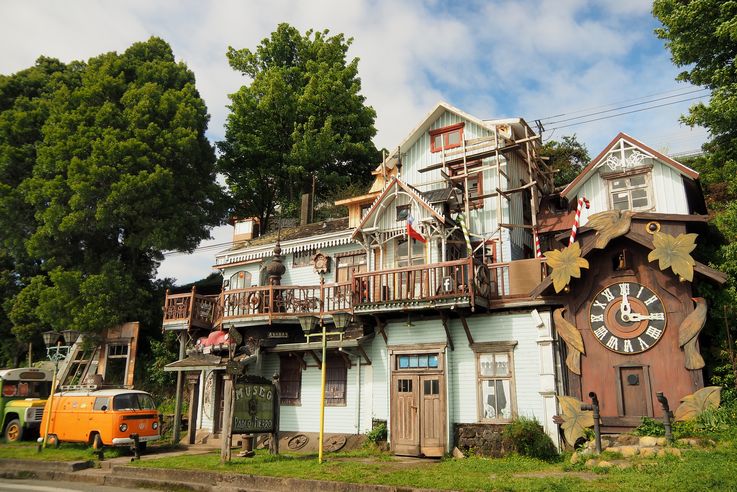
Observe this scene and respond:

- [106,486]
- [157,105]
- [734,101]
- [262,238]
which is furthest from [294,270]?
[734,101]

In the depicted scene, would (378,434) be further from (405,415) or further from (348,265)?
(348,265)

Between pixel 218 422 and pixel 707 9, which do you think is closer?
pixel 707 9

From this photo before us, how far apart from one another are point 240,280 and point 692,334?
58.2 ft

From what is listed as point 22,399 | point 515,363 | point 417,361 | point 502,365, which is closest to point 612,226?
point 515,363

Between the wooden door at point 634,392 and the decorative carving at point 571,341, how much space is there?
1.14 m

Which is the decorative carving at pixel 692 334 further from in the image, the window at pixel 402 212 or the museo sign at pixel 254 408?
the museo sign at pixel 254 408

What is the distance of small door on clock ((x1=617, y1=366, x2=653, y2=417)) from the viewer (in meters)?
14.8

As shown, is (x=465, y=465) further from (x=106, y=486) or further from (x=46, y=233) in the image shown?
(x=46, y=233)

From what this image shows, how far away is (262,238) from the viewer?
2730cm

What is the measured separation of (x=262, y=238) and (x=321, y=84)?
1473cm

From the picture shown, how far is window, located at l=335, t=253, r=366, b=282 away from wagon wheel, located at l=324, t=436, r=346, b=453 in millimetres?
6037

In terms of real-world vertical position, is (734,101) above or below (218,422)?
above

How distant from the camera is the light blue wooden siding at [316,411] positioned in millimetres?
20172

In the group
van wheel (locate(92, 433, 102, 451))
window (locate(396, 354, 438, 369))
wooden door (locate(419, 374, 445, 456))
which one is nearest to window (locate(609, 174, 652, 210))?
window (locate(396, 354, 438, 369))
